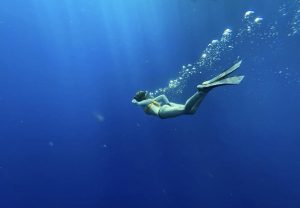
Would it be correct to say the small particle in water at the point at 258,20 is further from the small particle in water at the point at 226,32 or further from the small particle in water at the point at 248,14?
the small particle in water at the point at 226,32

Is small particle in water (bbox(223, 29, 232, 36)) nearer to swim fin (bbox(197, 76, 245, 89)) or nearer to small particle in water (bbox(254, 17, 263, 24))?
small particle in water (bbox(254, 17, 263, 24))

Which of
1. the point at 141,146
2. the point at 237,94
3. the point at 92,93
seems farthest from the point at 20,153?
the point at 237,94

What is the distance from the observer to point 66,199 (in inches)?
700

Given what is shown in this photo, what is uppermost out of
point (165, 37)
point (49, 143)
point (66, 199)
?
point (165, 37)

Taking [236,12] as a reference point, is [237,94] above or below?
below

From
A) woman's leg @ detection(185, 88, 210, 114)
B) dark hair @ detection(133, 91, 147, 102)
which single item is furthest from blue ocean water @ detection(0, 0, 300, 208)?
woman's leg @ detection(185, 88, 210, 114)

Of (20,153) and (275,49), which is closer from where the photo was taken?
(20,153)

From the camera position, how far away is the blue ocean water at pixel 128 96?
16.0 m

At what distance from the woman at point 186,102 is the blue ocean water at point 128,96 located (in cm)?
991

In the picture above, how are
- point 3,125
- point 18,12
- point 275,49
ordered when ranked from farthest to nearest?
point 275,49
point 3,125
point 18,12

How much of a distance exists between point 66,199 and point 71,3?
9.97 meters

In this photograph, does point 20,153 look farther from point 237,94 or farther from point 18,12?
point 237,94

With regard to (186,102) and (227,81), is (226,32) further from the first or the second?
(227,81)

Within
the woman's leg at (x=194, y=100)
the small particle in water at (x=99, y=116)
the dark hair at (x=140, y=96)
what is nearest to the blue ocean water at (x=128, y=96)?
the small particle in water at (x=99, y=116)
